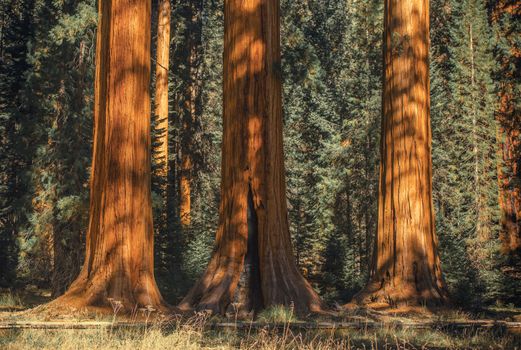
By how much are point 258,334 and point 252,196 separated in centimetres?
361

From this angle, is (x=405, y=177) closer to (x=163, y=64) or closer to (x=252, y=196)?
(x=252, y=196)

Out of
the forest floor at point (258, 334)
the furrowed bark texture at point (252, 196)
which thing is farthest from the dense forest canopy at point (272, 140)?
the forest floor at point (258, 334)

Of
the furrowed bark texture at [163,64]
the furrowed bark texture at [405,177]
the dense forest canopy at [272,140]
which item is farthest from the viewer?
the furrowed bark texture at [163,64]

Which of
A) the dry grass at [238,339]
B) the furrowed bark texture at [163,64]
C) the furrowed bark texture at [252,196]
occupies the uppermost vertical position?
the furrowed bark texture at [163,64]

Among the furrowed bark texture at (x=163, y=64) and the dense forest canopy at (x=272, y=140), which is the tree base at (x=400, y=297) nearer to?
the dense forest canopy at (x=272, y=140)

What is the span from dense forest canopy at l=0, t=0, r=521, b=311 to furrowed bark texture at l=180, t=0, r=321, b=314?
1.4 inches

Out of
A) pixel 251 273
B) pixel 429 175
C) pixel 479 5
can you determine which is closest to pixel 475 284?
pixel 429 175

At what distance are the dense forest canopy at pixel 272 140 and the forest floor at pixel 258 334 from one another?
2015 mm

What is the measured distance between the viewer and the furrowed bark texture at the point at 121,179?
9703 millimetres

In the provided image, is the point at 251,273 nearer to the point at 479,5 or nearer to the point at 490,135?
the point at 490,135

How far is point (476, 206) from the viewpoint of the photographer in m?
29.7

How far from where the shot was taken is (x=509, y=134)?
24.5 meters

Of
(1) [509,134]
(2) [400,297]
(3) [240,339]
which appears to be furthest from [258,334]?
(1) [509,134]

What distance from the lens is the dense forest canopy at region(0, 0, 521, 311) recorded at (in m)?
10.7
